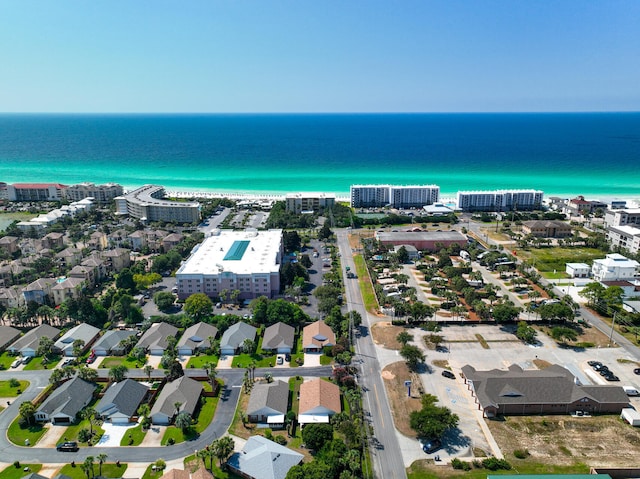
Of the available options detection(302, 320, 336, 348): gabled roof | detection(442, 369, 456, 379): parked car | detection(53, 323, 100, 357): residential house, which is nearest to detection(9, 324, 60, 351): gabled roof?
detection(53, 323, 100, 357): residential house

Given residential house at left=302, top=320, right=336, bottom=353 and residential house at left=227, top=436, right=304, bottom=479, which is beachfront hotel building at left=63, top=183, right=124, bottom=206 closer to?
residential house at left=302, top=320, right=336, bottom=353

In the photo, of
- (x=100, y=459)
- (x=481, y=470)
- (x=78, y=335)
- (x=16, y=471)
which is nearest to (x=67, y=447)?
(x=16, y=471)

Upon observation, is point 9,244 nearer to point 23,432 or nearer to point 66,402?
point 66,402

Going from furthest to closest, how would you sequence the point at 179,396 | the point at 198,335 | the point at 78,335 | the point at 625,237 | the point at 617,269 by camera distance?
the point at 625,237 → the point at 617,269 → the point at 198,335 → the point at 78,335 → the point at 179,396

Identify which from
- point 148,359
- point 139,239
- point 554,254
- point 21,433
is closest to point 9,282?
point 139,239

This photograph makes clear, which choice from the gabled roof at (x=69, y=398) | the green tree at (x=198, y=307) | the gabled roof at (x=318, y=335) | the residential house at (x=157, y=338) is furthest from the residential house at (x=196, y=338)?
the gabled roof at (x=318, y=335)

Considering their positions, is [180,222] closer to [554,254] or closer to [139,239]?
[139,239]
